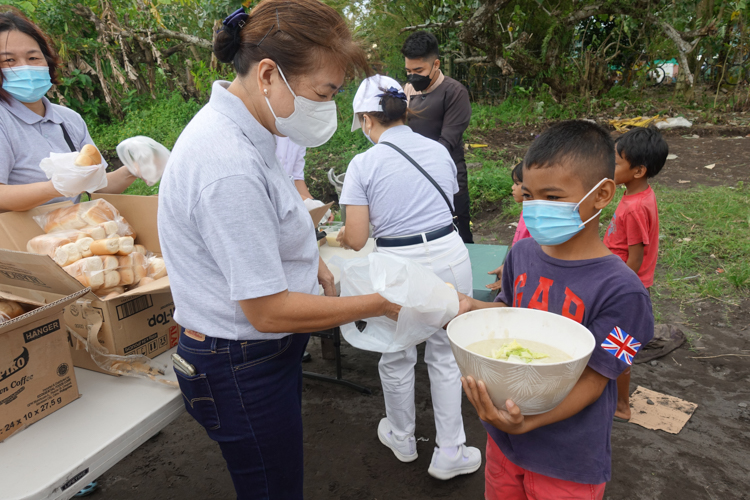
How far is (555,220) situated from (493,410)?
55 cm

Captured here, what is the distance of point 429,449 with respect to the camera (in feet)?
8.46

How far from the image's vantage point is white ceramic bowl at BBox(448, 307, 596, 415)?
98 cm

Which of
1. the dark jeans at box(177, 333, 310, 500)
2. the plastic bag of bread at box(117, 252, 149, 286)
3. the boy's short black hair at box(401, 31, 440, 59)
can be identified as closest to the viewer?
the dark jeans at box(177, 333, 310, 500)

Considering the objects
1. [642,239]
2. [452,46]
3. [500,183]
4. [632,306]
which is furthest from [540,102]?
[632,306]

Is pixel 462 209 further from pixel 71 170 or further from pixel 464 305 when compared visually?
pixel 71 170

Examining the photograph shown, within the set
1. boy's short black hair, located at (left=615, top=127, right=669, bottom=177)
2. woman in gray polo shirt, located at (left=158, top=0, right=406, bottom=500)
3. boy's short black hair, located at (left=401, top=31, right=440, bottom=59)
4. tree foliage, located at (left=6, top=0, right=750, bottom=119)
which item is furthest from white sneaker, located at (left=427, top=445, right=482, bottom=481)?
tree foliage, located at (left=6, top=0, right=750, bottom=119)

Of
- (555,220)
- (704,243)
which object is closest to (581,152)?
(555,220)

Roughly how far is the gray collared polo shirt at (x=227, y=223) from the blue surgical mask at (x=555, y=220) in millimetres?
637

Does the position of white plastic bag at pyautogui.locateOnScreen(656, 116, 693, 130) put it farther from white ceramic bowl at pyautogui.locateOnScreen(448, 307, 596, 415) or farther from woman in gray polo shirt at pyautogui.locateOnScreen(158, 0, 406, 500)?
woman in gray polo shirt at pyautogui.locateOnScreen(158, 0, 406, 500)

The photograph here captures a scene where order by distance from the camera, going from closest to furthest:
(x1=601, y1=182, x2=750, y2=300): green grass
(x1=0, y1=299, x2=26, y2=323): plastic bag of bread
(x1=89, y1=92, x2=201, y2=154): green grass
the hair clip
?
the hair clip → (x1=0, y1=299, x2=26, y2=323): plastic bag of bread → (x1=601, y1=182, x2=750, y2=300): green grass → (x1=89, y1=92, x2=201, y2=154): green grass

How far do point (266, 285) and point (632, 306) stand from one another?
0.90 metres

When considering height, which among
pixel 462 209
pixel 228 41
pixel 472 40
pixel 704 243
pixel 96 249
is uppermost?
pixel 472 40

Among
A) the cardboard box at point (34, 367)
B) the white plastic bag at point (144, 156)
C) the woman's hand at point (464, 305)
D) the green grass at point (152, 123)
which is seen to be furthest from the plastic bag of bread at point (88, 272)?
the green grass at point (152, 123)

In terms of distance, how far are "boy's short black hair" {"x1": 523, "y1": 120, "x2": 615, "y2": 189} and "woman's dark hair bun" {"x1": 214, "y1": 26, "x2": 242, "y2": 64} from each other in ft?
2.84
